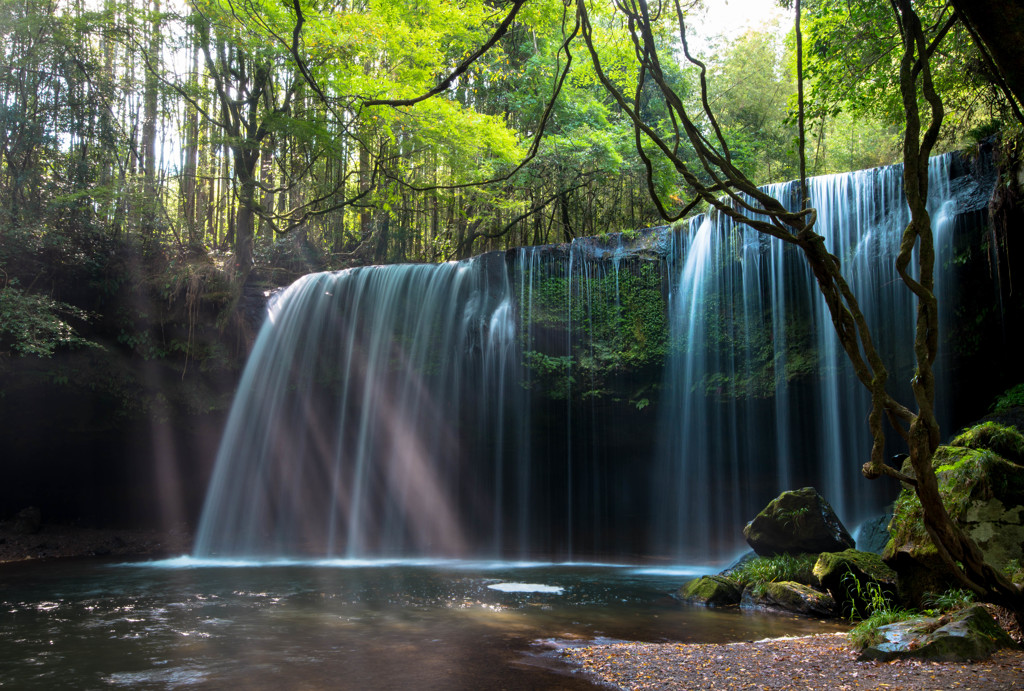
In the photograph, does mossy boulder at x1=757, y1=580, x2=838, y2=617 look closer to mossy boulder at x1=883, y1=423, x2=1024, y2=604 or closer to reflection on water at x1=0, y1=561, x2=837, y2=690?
reflection on water at x1=0, y1=561, x2=837, y2=690

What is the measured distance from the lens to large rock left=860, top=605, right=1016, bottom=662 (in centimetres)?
394

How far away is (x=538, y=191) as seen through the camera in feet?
53.1

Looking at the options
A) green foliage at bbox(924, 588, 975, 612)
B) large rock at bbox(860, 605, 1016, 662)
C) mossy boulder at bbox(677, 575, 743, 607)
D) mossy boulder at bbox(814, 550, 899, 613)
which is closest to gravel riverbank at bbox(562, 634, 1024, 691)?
large rock at bbox(860, 605, 1016, 662)

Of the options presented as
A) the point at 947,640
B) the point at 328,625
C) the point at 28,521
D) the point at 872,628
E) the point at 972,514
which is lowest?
the point at 328,625

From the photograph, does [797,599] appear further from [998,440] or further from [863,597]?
[998,440]

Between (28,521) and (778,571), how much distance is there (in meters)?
12.3

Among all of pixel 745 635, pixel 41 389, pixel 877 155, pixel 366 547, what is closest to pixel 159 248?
pixel 41 389

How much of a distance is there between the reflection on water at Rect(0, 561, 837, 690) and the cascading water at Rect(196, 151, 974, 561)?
106 inches

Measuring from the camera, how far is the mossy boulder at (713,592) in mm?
7246

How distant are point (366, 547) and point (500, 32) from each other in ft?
40.2

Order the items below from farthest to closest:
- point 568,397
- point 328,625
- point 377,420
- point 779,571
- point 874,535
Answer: point 377,420 → point 568,397 → point 874,535 → point 779,571 → point 328,625

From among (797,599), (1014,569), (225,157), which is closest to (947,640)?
(1014,569)

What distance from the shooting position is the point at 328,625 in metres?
6.36

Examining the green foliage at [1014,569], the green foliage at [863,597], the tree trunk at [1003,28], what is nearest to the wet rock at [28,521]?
the green foliage at [863,597]
